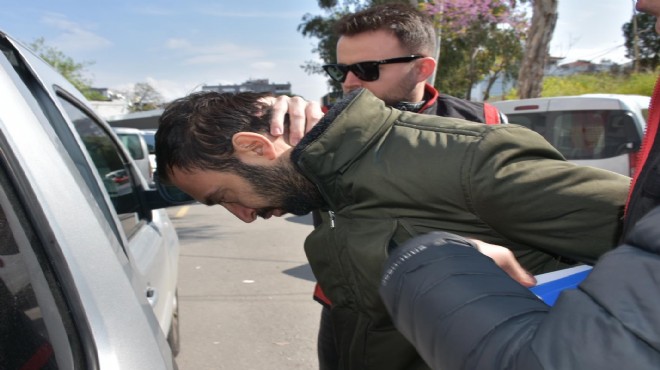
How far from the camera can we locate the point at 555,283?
100cm

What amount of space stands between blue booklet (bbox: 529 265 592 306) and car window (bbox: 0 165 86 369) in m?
0.78

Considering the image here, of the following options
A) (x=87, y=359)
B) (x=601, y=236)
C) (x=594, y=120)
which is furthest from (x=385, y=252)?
(x=594, y=120)

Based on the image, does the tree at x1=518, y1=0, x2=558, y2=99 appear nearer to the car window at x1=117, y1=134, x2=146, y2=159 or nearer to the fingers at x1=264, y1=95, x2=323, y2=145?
the car window at x1=117, y1=134, x2=146, y2=159

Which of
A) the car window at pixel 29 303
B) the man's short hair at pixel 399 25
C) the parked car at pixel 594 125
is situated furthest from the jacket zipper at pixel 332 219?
the parked car at pixel 594 125

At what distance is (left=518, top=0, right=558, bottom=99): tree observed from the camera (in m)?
10.1

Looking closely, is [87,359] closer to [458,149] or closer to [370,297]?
[370,297]

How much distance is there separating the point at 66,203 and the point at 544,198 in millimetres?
901

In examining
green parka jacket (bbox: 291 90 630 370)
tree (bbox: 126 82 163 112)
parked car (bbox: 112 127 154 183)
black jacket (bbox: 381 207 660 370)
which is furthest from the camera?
tree (bbox: 126 82 163 112)

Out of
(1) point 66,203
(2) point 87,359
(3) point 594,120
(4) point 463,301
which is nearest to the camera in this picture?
(4) point 463,301

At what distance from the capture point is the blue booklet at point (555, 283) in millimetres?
952

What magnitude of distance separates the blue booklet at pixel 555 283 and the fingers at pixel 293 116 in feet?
2.16

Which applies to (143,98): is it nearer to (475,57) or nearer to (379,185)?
(475,57)

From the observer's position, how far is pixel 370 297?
4.00ft

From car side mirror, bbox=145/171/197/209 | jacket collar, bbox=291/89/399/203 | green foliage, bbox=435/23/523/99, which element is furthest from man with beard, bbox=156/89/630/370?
green foliage, bbox=435/23/523/99
